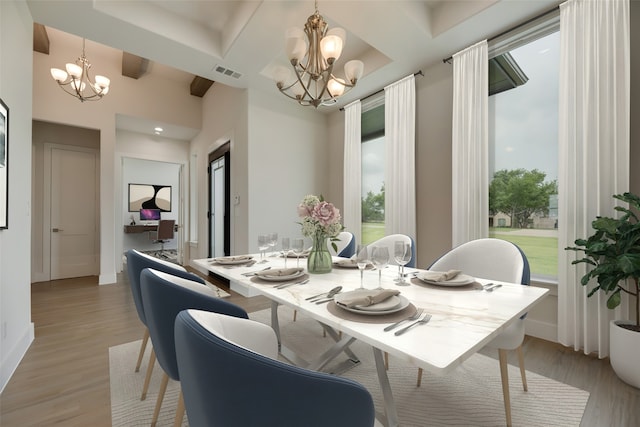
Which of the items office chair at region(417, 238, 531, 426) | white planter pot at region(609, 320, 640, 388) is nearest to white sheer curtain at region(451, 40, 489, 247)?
office chair at region(417, 238, 531, 426)

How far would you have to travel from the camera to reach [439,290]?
1.30 m

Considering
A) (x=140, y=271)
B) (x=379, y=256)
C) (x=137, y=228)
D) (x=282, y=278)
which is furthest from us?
(x=137, y=228)

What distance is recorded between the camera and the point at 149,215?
7973mm

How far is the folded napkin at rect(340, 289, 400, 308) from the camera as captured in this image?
99 centimetres

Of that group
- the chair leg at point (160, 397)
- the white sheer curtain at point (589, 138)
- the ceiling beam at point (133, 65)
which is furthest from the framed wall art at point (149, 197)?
the white sheer curtain at point (589, 138)

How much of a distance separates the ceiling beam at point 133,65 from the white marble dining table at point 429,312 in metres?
4.26

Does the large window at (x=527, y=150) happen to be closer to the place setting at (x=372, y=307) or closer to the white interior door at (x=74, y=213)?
the place setting at (x=372, y=307)

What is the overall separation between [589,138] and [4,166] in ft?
13.6

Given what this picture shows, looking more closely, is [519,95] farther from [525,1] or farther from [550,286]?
[550,286]

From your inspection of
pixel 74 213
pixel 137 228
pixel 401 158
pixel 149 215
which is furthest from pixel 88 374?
pixel 149 215

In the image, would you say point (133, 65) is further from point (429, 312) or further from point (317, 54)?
point (429, 312)

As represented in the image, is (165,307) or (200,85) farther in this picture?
(200,85)

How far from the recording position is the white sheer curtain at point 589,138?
2.00m

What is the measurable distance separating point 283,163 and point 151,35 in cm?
208
